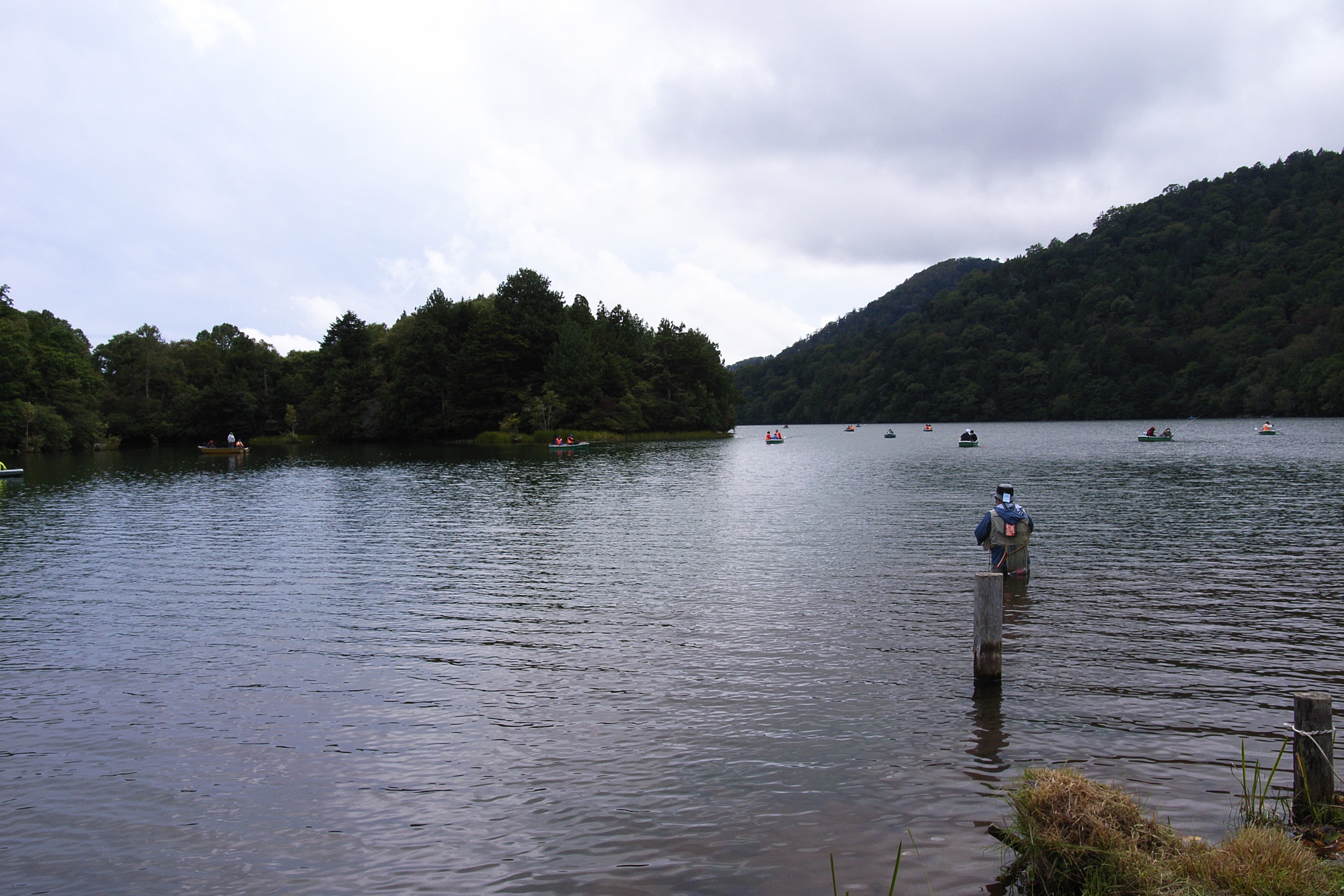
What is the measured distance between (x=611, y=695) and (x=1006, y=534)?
10.5m

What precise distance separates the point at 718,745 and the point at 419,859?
3.55 meters

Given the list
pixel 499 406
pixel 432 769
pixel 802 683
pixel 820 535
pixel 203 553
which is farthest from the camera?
pixel 499 406

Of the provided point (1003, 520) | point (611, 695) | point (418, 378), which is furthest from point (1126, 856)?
point (418, 378)

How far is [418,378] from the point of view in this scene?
117m

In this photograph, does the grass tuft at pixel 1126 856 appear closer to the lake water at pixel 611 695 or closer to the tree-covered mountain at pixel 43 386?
the lake water at pixel 611 695

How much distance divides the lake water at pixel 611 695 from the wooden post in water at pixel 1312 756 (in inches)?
26.8

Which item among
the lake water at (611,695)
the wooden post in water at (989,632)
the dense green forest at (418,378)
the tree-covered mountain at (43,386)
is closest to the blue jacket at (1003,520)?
the lake water at (611,695)

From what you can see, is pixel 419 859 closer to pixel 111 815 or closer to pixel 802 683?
pixel 111 815

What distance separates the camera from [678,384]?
124250 mm

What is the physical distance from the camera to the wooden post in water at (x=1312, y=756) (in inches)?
268

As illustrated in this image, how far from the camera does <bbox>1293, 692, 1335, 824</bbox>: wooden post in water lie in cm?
680

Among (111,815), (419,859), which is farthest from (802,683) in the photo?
(111,815)

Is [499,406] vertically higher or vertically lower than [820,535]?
higher

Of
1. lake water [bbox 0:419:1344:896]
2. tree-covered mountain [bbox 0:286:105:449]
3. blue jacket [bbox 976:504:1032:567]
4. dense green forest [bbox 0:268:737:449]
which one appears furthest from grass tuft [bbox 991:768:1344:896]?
tree-covered mountain [bbox 0:286:105:449]
